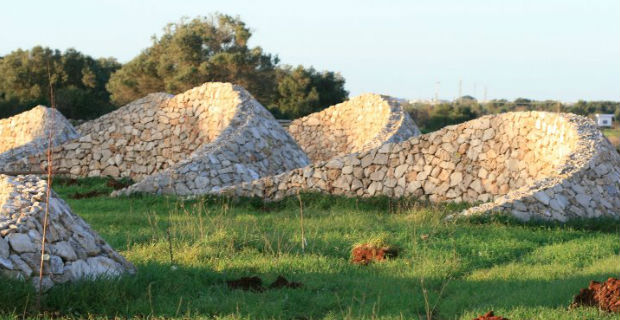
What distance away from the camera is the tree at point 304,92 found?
4488 centimetres

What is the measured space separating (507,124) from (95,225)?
29.4 ft

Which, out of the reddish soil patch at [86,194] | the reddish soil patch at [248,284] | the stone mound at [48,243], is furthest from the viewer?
the reddish soil patch at [86,194]

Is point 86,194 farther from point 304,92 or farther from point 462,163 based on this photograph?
point 304,92

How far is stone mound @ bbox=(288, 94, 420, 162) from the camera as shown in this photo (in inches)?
1037

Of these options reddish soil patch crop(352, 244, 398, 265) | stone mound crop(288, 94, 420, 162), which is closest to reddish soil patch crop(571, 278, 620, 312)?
reddish soil patch crop(352, 244, 398, 265)

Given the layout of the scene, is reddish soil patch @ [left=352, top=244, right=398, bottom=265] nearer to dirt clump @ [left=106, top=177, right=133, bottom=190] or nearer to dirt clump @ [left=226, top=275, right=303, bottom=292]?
Answer: dirt clump @ [left=226, top=275, right=303, bottom=292]

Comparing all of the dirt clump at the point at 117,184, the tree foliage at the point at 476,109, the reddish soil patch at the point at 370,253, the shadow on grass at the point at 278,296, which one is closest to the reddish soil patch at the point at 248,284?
the shadow on grass at the point at 278,296

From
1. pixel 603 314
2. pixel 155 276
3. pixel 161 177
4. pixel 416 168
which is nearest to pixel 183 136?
pixel 161 177

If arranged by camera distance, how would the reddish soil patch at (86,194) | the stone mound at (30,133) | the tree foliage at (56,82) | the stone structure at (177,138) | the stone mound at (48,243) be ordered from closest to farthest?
the stone mound at (48,243)
the reddish soil patch at (86,194)
the stone structure at (177,138)
the stone mound at (30,133)
the tree foliage at (56,82)

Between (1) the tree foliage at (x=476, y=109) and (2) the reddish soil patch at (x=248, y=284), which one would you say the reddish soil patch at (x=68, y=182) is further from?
(1) the tree foliage at (x=476, y=109)

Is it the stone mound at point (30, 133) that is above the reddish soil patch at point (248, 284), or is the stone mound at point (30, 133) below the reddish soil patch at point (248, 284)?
above

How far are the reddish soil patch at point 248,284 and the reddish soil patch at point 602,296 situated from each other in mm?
3213

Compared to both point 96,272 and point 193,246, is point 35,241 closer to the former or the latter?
point 96,272

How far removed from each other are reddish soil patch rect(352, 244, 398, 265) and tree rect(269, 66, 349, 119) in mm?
33728
